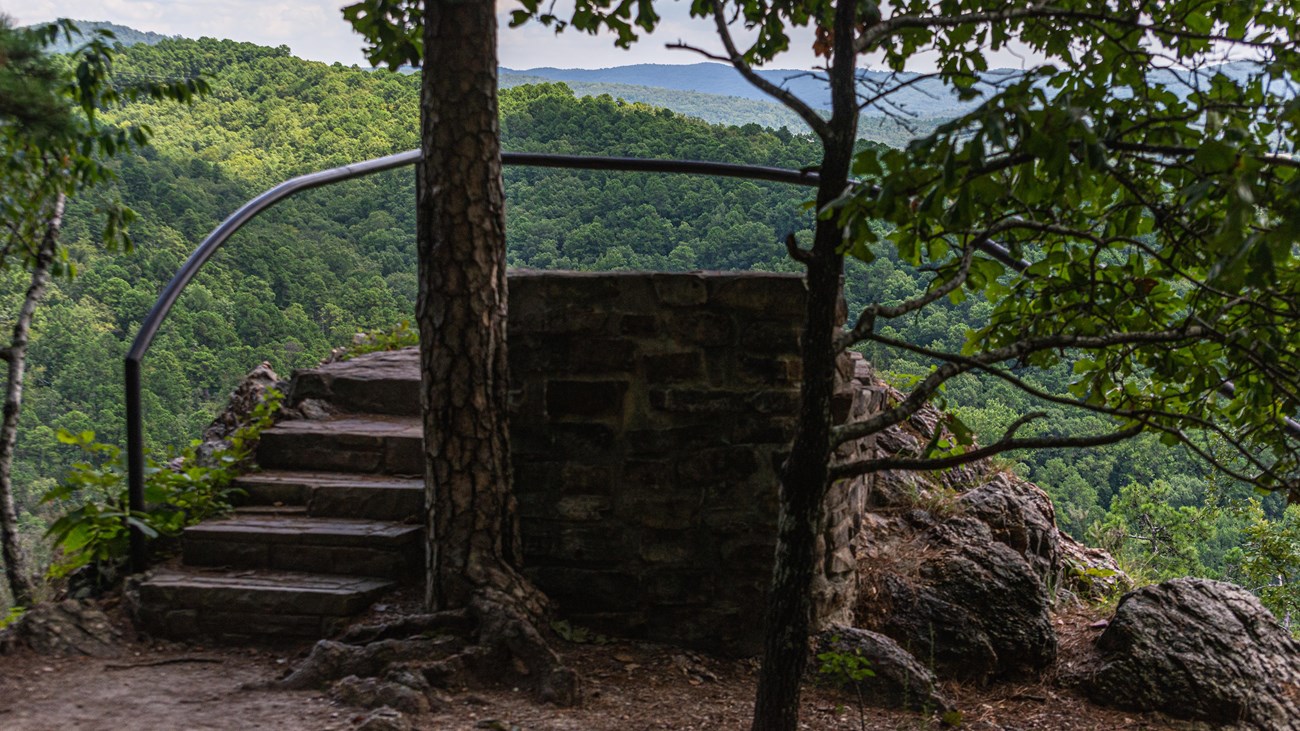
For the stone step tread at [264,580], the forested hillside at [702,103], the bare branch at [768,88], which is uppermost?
the forested hillside at [702,103]

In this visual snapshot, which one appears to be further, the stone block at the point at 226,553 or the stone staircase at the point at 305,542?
the stone block at the point at 226,553

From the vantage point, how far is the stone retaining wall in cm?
304

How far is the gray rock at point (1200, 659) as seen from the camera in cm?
316

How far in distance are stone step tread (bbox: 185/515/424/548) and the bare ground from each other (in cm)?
39

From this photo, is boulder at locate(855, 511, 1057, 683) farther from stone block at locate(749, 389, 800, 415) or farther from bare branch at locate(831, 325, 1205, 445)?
bare branch at locate(831, 325, 1205, 445)

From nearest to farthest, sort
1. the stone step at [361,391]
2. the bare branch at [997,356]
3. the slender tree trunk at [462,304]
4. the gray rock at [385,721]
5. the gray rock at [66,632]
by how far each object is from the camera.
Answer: the bare branch at [997,356] < the gray rock at [385,721] < the slender tree trunk at [462,304] < the gray rock at [66,632] < the stone step at [361,391]

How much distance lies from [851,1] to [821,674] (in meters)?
2.05

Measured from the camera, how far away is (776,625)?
212 centimetres

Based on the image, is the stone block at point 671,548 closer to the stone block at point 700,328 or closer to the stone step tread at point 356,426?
the stone block at point 700,328

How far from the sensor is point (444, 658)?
2.66 meters

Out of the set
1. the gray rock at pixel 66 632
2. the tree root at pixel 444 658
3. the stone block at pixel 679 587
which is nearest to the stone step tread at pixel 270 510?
the gray rock at pixel 66 632

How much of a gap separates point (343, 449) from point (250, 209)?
38.0 inches

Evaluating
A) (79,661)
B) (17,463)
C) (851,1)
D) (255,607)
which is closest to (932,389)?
(851,1)

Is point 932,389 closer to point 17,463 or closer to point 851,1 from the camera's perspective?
point 851,1
